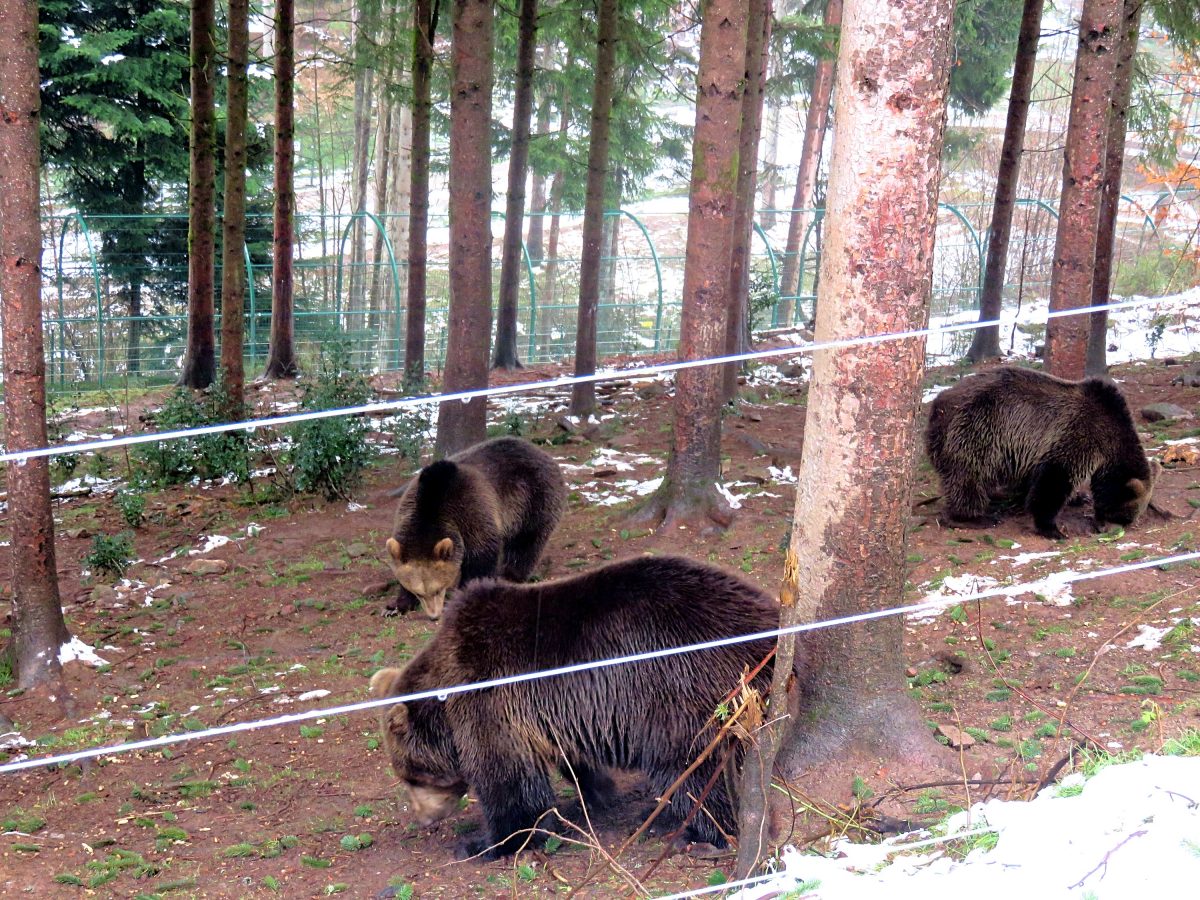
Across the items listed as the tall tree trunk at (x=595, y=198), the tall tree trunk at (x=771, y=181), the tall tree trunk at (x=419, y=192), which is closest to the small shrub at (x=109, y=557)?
the tall tree trunk at (x=419, y=192)

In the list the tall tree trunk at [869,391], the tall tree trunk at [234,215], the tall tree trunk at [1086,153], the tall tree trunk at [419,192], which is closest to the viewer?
the tall tree trunk at [869,391]

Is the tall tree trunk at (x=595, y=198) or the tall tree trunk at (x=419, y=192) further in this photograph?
the tall tree trunk at (x=419, y=192)

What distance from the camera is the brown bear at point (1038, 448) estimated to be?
341 inches

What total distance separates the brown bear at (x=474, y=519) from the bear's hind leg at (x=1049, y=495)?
162 inches

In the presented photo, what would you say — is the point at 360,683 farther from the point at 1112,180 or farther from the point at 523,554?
the point at 1112,180

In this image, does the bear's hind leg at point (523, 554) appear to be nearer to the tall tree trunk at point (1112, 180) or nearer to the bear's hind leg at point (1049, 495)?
the bear's hind leg at point (1049, 495)

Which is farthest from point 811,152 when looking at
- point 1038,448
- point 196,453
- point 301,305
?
point 1038,448

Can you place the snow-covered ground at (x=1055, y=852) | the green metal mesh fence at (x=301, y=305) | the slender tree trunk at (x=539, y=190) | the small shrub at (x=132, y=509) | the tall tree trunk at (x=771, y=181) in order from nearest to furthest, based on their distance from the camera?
the snow-covered ground at (x=1055, y=852) → the small shrub at (x=132, y=509) → the green metal mesh fence at (x=301, y=305) → the slender tree trunk at (x=539, y=190) → the tall tree trunk at (x=771, y=181)

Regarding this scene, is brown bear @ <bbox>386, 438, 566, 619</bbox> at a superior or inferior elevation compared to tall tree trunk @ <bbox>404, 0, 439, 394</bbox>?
inferior

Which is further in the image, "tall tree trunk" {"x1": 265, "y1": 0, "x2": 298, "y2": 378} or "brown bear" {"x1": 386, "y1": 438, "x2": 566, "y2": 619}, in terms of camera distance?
"tall tree trunk" {"x1": 265, "y1": 0, "x2": 298, "y2": 378}

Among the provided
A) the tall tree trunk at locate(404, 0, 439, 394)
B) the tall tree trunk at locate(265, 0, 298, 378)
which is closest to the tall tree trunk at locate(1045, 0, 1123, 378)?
the tall tree trunk at locate(404, 0, 439, 394)

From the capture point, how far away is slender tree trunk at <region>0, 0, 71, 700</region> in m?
6.73

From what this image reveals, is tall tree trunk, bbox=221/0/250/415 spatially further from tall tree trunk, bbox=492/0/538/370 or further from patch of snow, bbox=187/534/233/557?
tall tree trunk, bbox=492/0/538/370

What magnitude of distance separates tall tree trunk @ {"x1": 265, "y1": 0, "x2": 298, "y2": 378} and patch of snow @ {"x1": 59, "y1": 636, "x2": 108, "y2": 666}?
9603 mm
